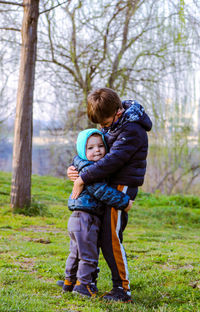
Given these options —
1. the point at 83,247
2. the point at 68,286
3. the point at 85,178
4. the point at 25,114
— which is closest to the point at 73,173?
the point at 85,178

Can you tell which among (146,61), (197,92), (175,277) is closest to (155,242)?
(175,277)

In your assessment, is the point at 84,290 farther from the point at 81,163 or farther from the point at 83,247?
the point at 81,163

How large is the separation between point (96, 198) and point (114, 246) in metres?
0.39

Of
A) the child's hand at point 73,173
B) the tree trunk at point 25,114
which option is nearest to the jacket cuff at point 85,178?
the child's hand at point 73,173

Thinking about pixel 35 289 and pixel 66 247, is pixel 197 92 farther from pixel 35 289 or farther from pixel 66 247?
pixel 35 289

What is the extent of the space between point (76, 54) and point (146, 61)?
6.45ft

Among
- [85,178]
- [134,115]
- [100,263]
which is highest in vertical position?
[134,115]

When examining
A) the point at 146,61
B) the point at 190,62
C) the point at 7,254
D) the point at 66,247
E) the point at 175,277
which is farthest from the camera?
the point at 146,61

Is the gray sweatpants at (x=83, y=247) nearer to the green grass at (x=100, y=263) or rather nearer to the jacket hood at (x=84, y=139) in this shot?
the green grass at (x=100, y=263)

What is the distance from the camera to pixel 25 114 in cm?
764

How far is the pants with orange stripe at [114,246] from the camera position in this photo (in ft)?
9.81

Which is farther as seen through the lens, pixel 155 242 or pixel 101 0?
pixel 101 0

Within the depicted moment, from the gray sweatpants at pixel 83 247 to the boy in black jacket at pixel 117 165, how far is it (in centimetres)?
8

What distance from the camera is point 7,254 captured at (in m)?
4.65
